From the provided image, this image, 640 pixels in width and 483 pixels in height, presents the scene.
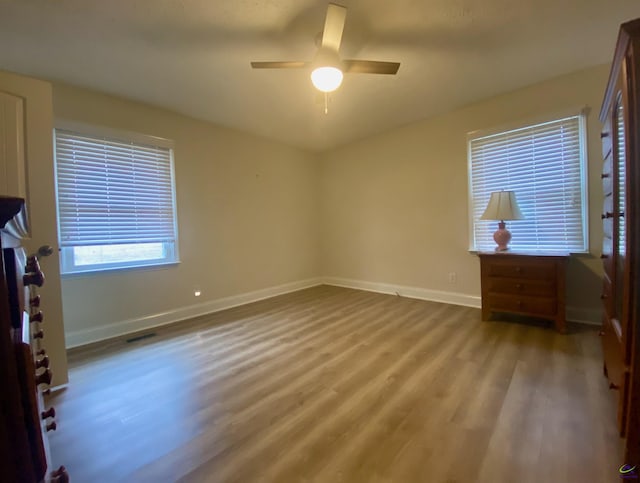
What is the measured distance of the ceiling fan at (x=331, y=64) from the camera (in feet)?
6.04

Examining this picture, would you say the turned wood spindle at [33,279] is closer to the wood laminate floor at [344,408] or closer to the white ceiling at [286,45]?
the wood laminate floor at [344,408]

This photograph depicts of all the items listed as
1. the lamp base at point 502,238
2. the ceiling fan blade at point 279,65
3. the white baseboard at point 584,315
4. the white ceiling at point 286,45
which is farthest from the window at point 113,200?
the white baseboard at point 584,315

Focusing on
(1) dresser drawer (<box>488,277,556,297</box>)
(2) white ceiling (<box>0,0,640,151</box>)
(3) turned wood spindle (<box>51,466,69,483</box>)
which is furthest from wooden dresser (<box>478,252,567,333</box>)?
(3) turned wood spindle (<box>51,466,69,483</box>)

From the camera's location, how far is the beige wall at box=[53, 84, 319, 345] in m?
2.83

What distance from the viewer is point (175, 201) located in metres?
3.40

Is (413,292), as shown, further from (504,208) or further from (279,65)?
(279,65)

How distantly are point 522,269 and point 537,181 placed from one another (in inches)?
39.3

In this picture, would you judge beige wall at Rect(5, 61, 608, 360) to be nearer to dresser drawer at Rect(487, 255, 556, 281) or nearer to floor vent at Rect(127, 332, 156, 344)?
floor vent at Rect(127, 332, 156, 344)

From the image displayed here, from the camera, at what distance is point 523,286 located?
2816mm

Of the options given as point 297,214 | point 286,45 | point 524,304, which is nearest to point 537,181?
point 524,304

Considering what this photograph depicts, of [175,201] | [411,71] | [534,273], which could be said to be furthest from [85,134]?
[534,273]

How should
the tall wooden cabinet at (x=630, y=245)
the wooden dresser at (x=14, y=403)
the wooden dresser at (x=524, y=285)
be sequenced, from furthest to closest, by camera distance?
the wooden dresser at (x=524, y=285)
the tall wooden cabinet at (x=630, y=245)
the wooden dresser at (x=14, y=403)

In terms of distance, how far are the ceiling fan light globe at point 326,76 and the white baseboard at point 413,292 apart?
2.86 meters

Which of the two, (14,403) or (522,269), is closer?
(14,403)
